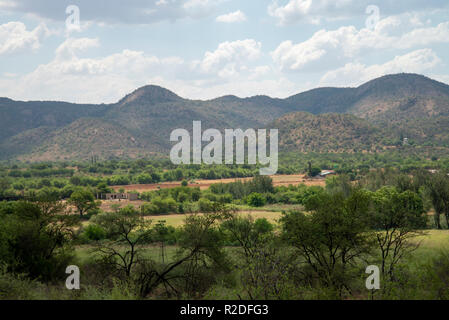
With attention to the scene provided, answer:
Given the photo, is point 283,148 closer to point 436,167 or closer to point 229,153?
point 229,153

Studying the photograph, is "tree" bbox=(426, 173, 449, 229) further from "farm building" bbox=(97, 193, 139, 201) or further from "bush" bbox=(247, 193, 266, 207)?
"farm building" bbox=(97, 193, 139, 201)

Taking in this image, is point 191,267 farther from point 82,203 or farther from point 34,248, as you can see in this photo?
point 82,203

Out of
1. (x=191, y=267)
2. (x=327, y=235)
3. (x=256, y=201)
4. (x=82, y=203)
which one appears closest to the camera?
(x=327, y=235)

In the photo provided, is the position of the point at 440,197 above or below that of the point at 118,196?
above

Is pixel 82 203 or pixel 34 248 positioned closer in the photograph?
pixel 34 248

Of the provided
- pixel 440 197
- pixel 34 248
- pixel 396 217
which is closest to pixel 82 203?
pixel 34 248

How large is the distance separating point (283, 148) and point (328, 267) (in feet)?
470

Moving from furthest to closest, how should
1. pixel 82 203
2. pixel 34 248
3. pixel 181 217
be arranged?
pixel 82 203 → pixel 181 217 → pixel 34 248

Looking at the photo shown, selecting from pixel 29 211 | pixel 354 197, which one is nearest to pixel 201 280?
pixel 354 197

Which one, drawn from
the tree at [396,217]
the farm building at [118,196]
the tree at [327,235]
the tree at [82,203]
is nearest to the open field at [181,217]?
the tree at [82,203]

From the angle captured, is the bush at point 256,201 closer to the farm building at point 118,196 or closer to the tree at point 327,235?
the farm building at point 118,196

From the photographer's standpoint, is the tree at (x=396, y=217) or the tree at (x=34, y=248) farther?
the tree at (x=396, y=217)

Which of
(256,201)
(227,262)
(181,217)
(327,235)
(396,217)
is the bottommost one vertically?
(181,217)
